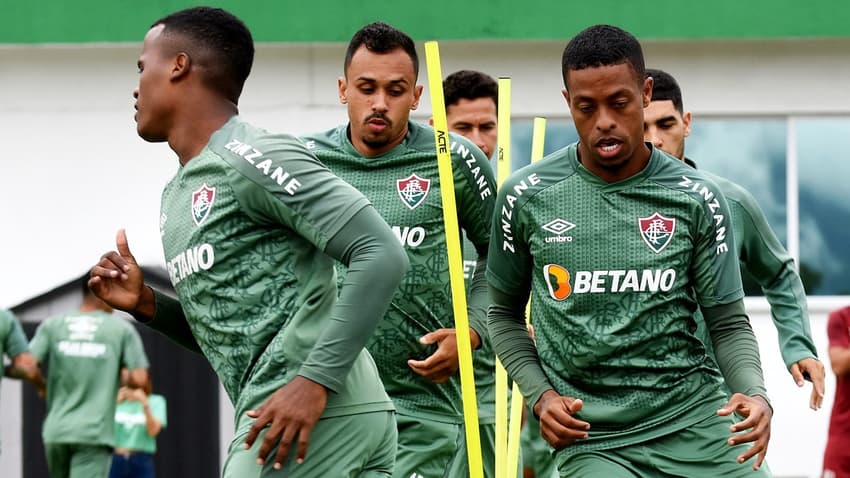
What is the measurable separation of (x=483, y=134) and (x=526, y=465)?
340 centimetres

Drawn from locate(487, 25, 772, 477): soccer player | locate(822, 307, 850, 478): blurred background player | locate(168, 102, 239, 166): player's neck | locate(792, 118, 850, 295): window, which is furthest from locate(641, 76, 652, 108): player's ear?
locate(792, 118, 850, 295): window

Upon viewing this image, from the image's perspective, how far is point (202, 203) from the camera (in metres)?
4.59

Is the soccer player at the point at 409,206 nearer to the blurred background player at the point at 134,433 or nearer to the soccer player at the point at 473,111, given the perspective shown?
the soccer player at the point at 473,111

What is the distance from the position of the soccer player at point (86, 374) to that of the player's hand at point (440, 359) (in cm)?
638

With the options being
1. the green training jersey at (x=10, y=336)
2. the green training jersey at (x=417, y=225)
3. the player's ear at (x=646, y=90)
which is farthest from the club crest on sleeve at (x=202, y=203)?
the green training jersey at (x=10, y=336)

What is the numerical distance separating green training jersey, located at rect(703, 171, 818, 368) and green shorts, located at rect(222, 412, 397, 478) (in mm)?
2494

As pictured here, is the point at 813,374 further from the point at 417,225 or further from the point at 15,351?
the point at 15,351

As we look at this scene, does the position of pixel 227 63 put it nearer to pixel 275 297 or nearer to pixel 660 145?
pixel 275 297

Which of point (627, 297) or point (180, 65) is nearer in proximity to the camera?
point (180, 65)

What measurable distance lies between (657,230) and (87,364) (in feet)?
26.0

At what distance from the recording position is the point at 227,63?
4.80m

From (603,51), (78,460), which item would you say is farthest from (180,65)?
(78,460)

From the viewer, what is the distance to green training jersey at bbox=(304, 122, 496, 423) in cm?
646

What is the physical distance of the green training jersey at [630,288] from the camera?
5.18 m
